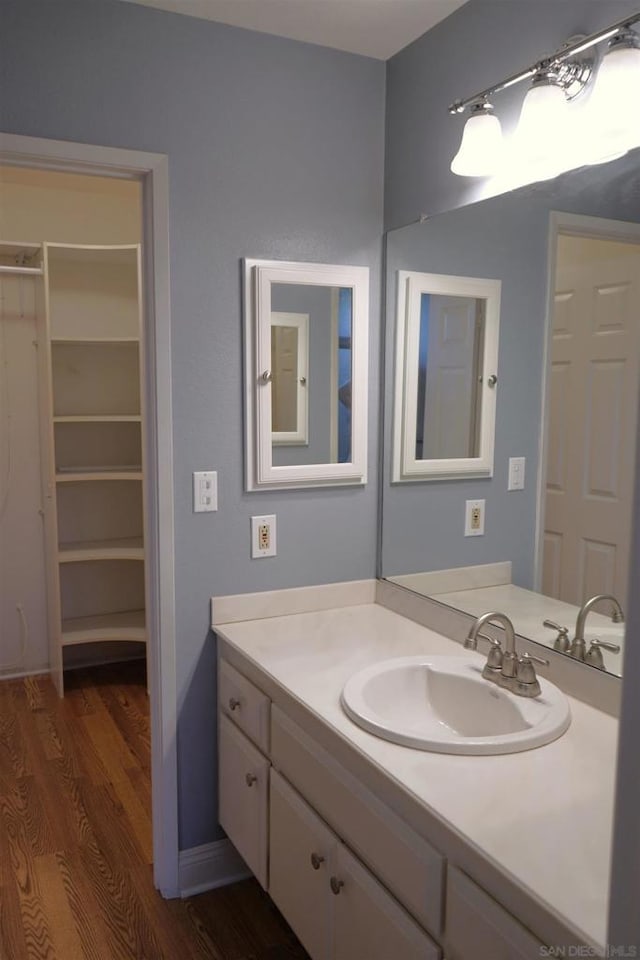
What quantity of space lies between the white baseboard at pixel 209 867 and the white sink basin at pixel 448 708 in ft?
2.99

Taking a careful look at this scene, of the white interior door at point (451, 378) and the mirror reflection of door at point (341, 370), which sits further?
the mirror reflection of door at point (341, 370)

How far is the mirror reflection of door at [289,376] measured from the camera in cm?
223

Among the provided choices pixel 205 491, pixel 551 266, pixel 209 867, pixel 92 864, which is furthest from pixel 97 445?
pixel 551 266

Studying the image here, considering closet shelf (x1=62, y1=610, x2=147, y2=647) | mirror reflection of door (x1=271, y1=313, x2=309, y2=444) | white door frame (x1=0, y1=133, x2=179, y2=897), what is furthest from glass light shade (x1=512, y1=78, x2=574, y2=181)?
closet shelf (x1=62, y1=610, x2=147, y2=647)

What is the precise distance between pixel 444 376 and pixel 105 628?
2.51 metres

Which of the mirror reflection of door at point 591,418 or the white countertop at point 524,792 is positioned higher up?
the mirror reflection of door at point 591,418

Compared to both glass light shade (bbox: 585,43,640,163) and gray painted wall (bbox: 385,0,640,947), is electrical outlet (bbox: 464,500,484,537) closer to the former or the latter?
gray painted wall (bbox: 385,0,640,947)

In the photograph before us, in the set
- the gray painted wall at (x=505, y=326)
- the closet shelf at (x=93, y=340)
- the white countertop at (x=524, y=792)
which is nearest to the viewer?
the white countertop at (x=524, y=792)

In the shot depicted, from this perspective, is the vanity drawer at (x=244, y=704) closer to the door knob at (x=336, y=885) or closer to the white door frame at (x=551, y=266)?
the door knob at (x=336, y=885)

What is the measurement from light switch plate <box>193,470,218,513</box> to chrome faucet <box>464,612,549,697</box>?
2.83ft

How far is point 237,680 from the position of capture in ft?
6.84

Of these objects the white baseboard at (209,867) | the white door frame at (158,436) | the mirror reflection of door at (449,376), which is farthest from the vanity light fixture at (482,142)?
the white baseboard at (209,867)

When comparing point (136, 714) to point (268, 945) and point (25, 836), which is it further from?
point (268, 945)

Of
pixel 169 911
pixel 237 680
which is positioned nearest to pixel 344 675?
pixel 237 680
